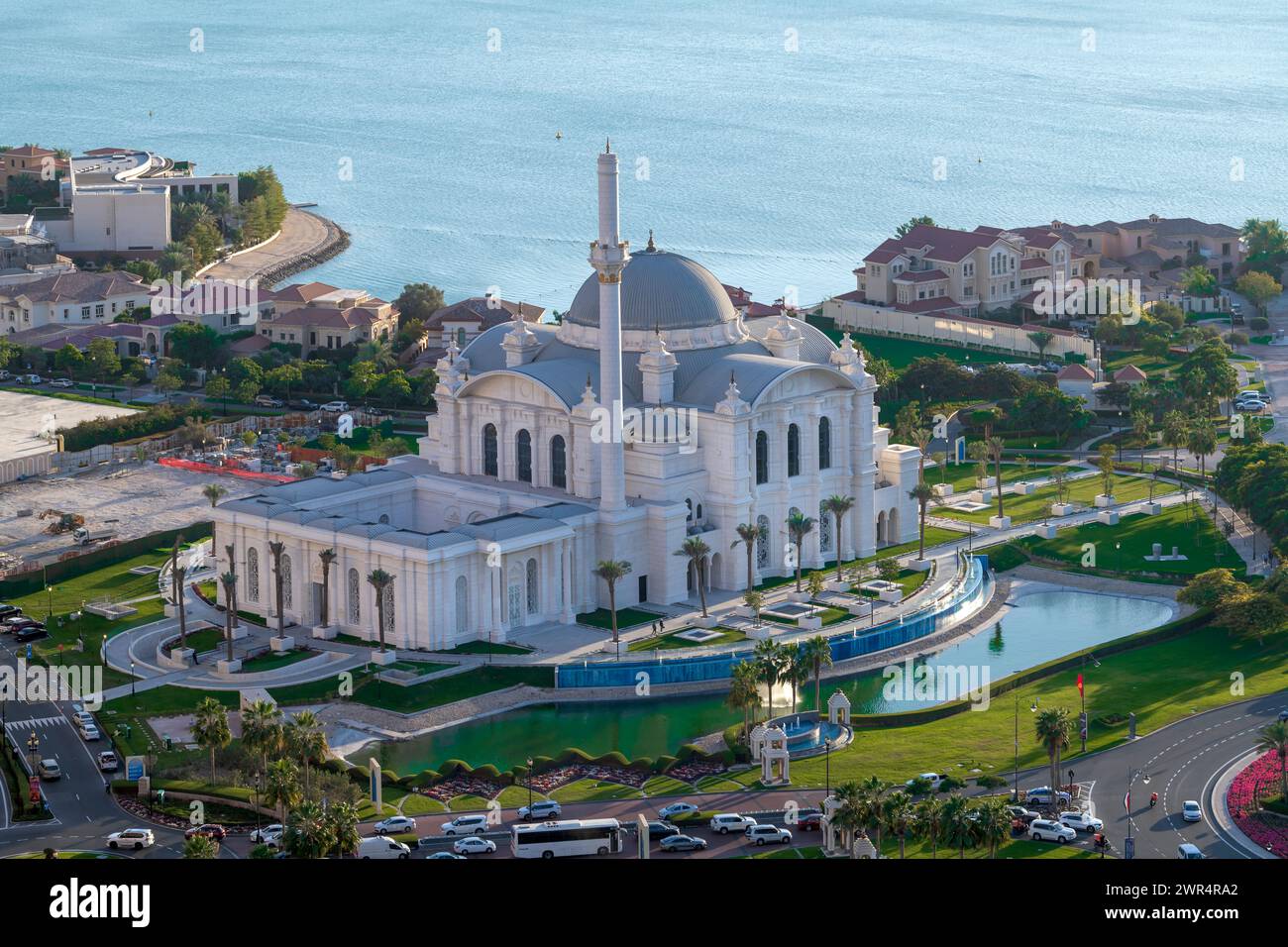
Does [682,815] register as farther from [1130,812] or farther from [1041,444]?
[1041,444]

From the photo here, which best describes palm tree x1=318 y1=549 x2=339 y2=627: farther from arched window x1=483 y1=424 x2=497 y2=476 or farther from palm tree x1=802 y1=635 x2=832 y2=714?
palm tree x1=802 y1=635 x2=832 y2=714

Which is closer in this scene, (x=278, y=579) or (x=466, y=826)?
(x=466, y=826)

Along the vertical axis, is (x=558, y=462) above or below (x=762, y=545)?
above

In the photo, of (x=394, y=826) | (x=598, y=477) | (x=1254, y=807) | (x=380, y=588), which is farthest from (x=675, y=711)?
(x=1254, y=807)

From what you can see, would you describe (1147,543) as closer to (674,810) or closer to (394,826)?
(674,810)

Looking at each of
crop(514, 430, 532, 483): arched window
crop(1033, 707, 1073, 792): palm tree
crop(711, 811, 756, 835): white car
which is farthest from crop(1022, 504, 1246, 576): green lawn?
crop(711, 811, 756, 835): white car

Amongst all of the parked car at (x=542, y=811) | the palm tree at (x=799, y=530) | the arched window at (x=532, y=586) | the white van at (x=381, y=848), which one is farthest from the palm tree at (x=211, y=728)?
the palm tree at (x=799, y=530)
